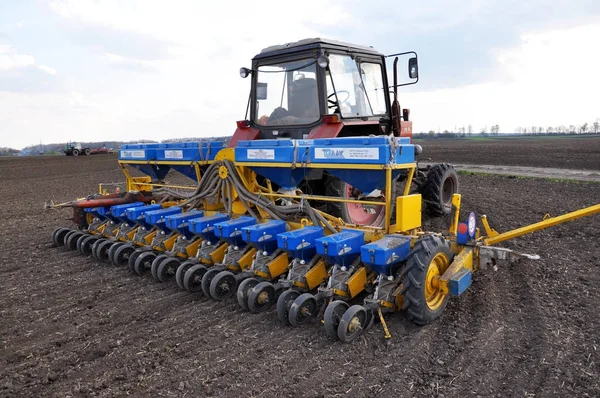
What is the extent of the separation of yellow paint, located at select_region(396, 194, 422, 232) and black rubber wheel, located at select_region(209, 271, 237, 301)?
1.73m

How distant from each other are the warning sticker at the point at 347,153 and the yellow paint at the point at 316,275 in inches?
40.7

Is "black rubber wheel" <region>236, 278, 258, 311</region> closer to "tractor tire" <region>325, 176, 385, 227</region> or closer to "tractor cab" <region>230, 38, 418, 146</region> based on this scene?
"tractor tire" <region>325, 176, 385, 227</region>

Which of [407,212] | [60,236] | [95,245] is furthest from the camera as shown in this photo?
[60,236]

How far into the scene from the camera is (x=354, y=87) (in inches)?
244

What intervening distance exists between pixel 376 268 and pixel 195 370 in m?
1.67

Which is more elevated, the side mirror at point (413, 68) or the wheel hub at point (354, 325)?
the side mirror at point (413, 68)

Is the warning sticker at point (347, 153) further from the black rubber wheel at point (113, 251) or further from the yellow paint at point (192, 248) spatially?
the black rubber wheel at point (113, 251)

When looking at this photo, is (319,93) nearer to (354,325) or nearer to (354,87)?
Result: (354,87)

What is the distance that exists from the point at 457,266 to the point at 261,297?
70.4 inches

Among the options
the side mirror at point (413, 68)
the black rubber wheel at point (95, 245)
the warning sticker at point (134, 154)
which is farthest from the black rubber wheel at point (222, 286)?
the side mirror at point (413, 68)

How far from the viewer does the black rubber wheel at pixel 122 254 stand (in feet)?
19.4

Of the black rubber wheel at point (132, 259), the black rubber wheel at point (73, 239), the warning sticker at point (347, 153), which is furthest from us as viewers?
the black rubber wheel at point (73, 239)

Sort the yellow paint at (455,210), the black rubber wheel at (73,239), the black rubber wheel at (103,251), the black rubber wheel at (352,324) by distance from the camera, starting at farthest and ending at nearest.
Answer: the black rubber wheel at (73,239), the black rubber wheel at (103,251), the yellow paint at (455,210), the black rubber wheel at (352,324)

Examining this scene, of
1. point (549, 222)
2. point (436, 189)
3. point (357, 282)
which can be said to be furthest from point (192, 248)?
point (436, 189)
